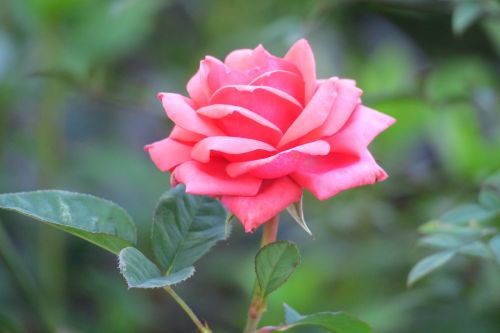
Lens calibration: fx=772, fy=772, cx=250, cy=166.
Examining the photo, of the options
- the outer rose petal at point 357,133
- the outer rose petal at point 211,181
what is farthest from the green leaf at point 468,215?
the outer rose petal at point 211,181

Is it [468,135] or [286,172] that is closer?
[286,172]

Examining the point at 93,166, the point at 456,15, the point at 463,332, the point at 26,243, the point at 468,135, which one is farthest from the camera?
the point at 93,166

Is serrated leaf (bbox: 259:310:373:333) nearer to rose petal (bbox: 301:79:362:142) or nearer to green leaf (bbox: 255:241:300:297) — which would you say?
green leaf (bbox: 255:241:300:297)

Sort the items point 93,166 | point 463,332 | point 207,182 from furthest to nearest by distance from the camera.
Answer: point 93,166, point 463,332, point 207,182

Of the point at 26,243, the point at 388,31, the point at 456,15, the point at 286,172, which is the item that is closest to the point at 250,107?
the point at 286,172

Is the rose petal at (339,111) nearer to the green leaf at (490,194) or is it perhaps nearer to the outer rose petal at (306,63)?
the outer rose petal at (306,63)

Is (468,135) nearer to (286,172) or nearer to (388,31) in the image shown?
(388,31)
